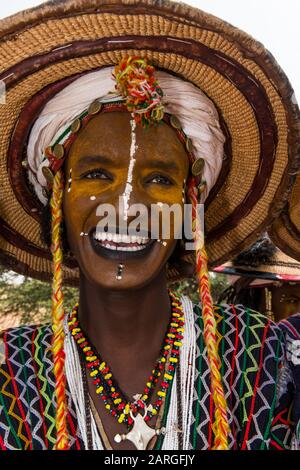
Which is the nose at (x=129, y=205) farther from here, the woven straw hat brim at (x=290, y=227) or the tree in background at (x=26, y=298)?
the tree in background at (x=26, y=298)

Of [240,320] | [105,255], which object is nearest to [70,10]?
[105,255]

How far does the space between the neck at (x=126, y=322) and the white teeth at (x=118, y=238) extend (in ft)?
0.64

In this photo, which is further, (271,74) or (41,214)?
(41,214)

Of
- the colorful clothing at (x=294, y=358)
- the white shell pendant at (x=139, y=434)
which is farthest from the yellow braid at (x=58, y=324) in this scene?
the colorful clothing at (x=294, y=358)

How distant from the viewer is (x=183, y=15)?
203 cm

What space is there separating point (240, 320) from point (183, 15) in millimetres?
1246

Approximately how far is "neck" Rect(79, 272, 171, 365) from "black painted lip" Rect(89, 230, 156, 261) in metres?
0.14

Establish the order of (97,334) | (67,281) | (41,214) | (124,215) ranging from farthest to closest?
(67,281)
(41,214)
(97,334)
(124,215)

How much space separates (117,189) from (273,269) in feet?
11.2

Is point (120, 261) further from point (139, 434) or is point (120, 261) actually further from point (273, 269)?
point (273, 269)

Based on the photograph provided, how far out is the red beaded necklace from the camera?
7.38 ft

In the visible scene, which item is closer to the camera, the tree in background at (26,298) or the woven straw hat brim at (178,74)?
the woven straw hat brim at (178,74)

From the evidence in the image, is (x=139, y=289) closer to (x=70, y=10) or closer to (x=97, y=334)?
(x=97, y=334)

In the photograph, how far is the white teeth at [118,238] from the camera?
224cm
